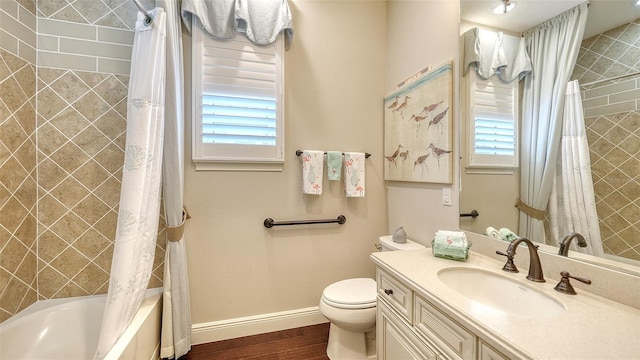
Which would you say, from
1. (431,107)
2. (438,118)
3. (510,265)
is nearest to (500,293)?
(510,265)

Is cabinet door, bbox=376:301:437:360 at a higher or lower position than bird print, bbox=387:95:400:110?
lower

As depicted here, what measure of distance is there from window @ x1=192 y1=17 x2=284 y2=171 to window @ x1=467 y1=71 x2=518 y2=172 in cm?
125

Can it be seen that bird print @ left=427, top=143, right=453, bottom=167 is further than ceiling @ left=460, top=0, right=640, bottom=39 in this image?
Yes

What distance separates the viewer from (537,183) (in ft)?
3.59

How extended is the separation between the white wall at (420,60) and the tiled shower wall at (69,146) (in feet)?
6.35

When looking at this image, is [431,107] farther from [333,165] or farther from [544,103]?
[333,165]

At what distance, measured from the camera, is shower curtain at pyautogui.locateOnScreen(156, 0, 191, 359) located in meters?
1.47

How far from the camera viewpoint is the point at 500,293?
1031 mm

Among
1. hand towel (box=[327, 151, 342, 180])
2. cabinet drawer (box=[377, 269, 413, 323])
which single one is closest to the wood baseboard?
cabinet drawer (box=[377, 269, 413, 323])

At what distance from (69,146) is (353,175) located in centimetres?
190

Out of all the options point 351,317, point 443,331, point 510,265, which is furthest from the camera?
point 351,317

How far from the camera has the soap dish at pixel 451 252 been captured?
3.94 feet

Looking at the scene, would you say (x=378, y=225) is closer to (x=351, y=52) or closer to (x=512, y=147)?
(x=512, y=147)

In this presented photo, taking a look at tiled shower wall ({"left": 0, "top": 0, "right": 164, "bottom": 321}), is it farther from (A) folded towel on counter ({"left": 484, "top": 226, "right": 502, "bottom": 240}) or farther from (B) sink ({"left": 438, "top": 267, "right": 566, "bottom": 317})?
(A) folded towel on counter ({"left": 484, "top": 226, "right": 502, "bottom": 240})
